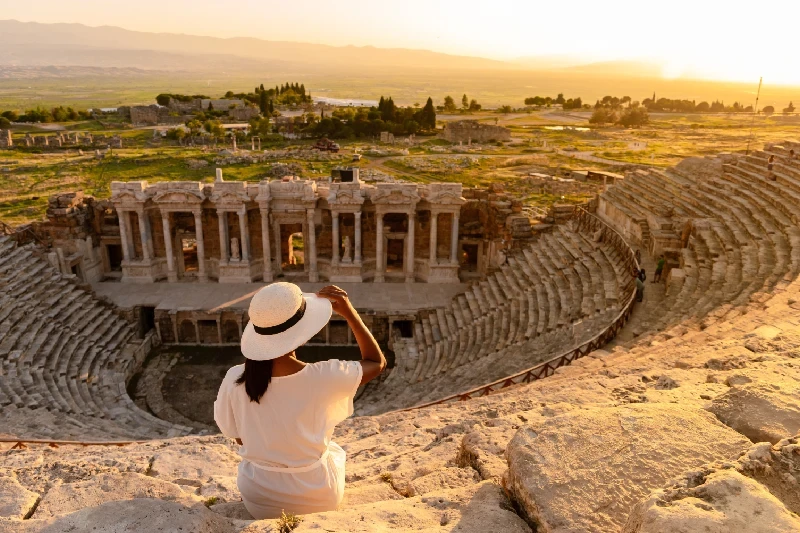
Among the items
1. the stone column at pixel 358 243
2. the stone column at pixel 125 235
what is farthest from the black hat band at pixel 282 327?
the stone column at pixel 125 235

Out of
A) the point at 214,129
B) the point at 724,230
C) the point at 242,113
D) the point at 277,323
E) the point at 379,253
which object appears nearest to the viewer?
the point at 277,323

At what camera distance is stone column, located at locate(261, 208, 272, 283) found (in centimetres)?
2606

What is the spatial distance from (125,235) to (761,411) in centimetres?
2614

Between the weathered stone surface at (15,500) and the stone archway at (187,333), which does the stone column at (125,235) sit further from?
the weathered stone surface at (15,500)

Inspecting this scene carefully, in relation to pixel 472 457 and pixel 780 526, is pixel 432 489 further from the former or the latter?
pixel 780 526

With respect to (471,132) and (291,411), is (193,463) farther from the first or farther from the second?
(471,132)

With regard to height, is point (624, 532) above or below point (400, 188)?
above

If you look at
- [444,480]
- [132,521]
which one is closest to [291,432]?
[132,521]

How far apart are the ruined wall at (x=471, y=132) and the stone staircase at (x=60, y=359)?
59.8 metres

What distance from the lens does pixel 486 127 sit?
79.5 metres

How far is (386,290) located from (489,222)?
18.5 ft

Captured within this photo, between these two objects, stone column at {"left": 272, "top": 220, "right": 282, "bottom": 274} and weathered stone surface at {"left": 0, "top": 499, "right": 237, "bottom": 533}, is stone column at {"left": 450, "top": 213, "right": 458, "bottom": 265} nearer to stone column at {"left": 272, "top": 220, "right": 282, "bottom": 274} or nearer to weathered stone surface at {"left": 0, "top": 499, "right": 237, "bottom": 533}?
stone column at {"left": 272, "top": 220, "right": 282, "bottom": 274}

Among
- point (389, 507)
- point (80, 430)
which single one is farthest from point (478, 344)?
point (389, 507)

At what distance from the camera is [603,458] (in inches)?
188
